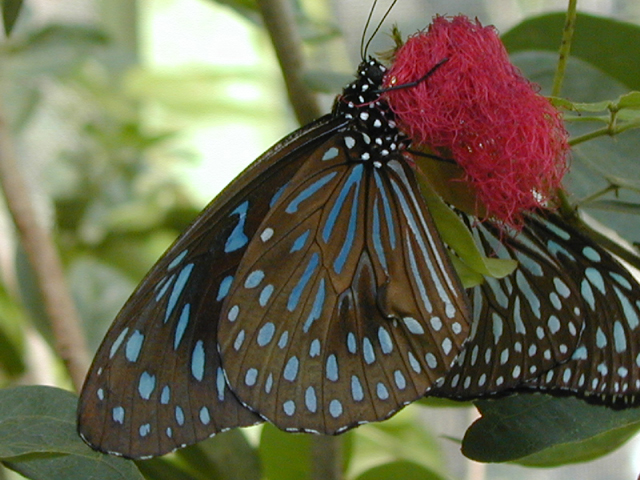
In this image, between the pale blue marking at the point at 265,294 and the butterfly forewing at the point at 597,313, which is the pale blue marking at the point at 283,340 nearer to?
the pale blue marking at the point at 265,294

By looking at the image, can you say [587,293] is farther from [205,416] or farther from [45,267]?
[45,267]

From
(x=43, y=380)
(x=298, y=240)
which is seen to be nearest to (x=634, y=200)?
(x=298, y=240)

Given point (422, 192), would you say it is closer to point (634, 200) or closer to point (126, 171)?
point (634, 200)

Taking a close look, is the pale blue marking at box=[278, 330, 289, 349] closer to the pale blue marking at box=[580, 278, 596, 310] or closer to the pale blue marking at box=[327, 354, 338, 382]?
the pale blue marking at box=[327, 354, 338, 382]

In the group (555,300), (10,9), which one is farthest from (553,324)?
(10,9)

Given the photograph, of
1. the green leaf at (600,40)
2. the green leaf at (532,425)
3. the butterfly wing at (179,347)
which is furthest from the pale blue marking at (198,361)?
the green leaf at (600,40)

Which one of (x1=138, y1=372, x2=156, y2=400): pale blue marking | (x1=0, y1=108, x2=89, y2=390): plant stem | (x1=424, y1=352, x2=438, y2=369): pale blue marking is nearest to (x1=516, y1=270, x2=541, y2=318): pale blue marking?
(x1=424, y1=352, x2=438, y2=369): pale blue marking
